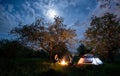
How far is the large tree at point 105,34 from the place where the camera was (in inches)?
1933

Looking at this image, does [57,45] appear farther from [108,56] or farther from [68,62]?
[108,56]

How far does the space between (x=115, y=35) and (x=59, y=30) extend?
12.4 metres

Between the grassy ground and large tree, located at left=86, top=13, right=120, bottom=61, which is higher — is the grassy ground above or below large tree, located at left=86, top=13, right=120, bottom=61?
below

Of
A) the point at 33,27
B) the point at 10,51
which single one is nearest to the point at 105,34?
the point at 33,27

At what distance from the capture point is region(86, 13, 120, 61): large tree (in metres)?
49.1

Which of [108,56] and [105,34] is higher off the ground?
[105,34]

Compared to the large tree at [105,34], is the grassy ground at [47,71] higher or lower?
lower

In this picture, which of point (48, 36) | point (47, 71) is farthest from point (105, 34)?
point (47, 71)

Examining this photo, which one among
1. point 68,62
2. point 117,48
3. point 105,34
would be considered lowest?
point 68,62

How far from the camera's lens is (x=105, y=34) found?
164ft

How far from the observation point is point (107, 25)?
166 feet

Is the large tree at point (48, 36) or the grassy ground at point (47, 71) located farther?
the large tree at point (48, 36)

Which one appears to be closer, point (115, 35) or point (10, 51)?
point (115, 35)

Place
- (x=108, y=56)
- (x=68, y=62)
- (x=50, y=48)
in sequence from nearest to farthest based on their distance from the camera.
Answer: (x=68, y=62), (x=50, y=48), (x=108, y=56)
